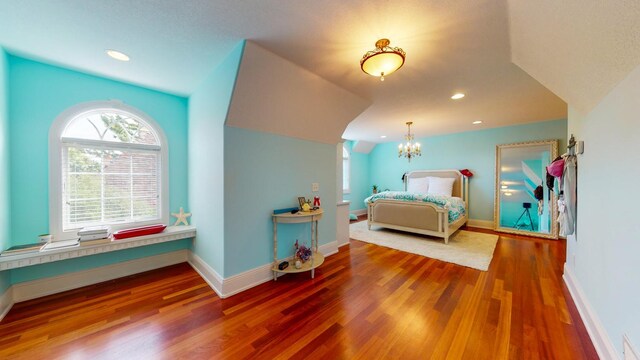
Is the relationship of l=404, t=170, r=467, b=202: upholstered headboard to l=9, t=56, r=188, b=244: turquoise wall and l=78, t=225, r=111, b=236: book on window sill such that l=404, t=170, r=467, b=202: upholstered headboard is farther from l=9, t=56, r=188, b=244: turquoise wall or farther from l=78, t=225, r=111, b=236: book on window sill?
l=9, t=56, r=188, b=244: turquoise wall

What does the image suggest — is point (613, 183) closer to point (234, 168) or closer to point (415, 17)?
→ point (415, 17)

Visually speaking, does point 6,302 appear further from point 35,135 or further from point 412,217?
point 412,217

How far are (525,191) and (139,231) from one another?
695 centimetres

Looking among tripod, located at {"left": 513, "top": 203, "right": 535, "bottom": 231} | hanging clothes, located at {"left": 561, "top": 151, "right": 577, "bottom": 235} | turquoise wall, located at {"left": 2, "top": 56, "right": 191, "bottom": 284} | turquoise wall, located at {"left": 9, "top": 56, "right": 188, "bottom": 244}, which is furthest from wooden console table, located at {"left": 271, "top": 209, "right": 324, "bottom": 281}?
tripod, located at {"left": 513, "top": 203, "right": 535, "bottom": 231}

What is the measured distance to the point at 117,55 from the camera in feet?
6.50

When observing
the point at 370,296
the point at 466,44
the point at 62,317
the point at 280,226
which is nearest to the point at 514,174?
the point at 466,44

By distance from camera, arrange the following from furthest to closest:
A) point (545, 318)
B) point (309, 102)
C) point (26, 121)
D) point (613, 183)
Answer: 1. point (309, 102)
2. point (26, 121)
3. point (545, 318)
4. point (613, 183)

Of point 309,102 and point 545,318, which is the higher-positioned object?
point 309,102

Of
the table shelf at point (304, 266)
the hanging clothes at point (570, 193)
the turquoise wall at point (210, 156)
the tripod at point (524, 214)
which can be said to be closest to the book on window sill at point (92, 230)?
the turquoise wall at point (210, 156)

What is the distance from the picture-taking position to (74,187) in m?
2.35

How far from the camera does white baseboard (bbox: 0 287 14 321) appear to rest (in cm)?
178

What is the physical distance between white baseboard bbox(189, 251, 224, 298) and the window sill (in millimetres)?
350

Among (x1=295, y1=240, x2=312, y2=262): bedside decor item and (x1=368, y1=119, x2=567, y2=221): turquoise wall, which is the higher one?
(x1=368, y1=119, x2=567, y2=221): turquoise wall

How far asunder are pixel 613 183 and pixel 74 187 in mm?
4898
